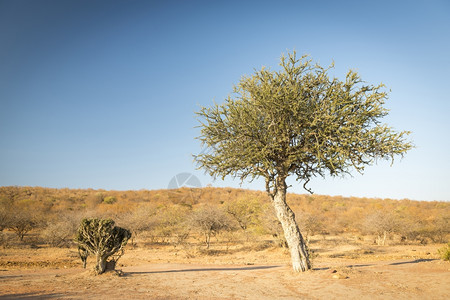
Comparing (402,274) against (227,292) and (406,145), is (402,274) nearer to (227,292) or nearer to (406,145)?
(406,145)

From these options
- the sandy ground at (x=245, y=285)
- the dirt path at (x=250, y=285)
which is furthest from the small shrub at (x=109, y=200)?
the dirt path at (x=250, y=285)

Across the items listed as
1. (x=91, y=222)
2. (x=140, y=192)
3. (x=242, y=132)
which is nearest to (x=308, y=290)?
(x=242, y=132)

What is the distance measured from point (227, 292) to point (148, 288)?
2.93m

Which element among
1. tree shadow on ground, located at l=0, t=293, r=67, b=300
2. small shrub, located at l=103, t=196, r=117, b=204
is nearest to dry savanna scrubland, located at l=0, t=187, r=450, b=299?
tree shadow on ground, located at l=0, t=293, r=67, b=300

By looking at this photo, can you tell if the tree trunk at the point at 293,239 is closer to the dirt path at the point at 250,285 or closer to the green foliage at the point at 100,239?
the dirt path at the point at 250,285

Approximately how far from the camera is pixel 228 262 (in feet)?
61.6

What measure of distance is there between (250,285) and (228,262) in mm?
8404

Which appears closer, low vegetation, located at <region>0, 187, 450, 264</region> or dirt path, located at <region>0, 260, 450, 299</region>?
dirt path, located at <region>0, 260, 450, 299</region>

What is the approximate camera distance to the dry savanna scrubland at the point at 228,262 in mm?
9703

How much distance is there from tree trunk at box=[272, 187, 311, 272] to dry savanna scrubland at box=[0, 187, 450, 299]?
1.71ft

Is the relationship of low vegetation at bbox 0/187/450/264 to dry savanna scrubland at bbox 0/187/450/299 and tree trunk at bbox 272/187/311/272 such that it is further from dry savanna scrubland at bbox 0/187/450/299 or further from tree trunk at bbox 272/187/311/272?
tree trunk at bbox 272/187/311/272

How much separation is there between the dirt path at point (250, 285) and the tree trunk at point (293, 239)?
502mm

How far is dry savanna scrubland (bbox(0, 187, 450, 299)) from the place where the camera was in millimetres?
9703

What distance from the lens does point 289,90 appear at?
12281mm
